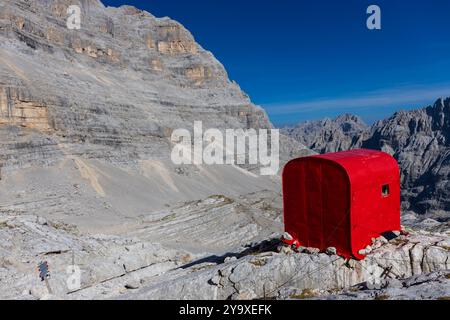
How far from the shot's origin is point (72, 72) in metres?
62.3

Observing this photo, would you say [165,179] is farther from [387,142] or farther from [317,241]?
[387,142]

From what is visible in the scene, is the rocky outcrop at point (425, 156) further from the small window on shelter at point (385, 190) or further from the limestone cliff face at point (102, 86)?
the small window on shelter at point (385, 190)

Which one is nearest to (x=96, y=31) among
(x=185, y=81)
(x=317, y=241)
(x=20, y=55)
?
(x=185, y=81)

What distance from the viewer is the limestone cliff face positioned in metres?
44.5

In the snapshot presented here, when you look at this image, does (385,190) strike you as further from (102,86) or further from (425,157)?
(425,157)

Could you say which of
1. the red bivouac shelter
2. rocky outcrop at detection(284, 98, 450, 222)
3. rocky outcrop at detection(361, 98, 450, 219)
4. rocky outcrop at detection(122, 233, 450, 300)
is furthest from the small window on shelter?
rocky outcrop at detection(361, 98, 450, 219)

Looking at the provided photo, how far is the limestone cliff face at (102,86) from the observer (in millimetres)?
44531

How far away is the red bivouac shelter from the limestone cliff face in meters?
35.6

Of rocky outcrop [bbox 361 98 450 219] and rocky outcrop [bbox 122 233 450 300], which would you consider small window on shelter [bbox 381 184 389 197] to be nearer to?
rocky outcrop [bbox 122 233 450 300]

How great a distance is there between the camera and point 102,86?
6372 cm

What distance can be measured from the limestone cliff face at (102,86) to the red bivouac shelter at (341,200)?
35599 mm

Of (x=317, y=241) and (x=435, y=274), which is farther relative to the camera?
(x=317, y=241)
